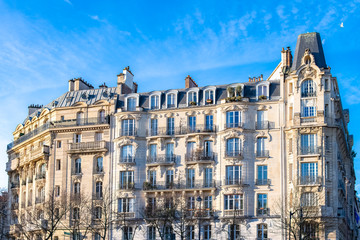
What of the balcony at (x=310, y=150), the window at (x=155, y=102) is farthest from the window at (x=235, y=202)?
the window at (x=155, y=102)

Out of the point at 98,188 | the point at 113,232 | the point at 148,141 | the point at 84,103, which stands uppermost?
the point at 84,103

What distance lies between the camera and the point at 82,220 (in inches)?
2704

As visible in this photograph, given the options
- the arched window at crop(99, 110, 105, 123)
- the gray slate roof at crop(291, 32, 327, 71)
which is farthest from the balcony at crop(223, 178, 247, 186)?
the arched window at crop(99, 110, 105, 123)

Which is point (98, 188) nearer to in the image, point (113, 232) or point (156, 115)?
point (113, 232)

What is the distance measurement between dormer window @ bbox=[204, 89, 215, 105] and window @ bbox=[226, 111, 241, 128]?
2.65m

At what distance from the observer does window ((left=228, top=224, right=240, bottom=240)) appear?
63875 mm

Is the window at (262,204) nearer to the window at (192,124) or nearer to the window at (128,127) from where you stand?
the window at (192,124)

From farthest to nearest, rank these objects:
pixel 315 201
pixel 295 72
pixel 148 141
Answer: pixel 148 141 < pixel 295 72 < pixel 315 201

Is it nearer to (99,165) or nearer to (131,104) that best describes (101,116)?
(131,104)

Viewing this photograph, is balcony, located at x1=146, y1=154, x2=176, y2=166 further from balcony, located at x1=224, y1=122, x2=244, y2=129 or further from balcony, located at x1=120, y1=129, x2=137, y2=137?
balcony, located at x1=224, y1=122, x2=244, y2=129

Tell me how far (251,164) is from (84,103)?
2040cm

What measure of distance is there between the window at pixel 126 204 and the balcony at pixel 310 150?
17981 mm

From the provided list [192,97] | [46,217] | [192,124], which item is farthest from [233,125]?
[46,217]

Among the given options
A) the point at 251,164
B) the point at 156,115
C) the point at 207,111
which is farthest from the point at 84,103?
the point at 251,164
